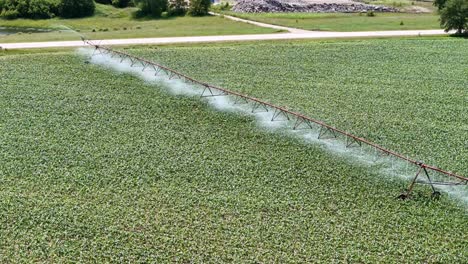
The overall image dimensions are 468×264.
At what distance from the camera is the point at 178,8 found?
65.6 m

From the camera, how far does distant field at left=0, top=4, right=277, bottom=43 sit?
50.6 metres

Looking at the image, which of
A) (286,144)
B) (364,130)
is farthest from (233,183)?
(364,130)

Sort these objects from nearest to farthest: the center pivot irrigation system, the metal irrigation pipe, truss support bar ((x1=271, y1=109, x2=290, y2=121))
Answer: the metal irrigation pipe < the center pivot irrigation system < truss support bar ((x1=271, y1=109, x2=290, y2=121))

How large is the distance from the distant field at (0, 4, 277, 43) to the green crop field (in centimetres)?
1551

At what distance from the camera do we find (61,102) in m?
30.3

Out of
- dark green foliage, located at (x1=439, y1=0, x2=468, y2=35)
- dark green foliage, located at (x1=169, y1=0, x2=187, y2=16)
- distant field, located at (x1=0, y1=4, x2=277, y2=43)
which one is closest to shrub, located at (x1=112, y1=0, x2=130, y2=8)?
distant field, located at (x1=0, y1=4, x2=277, y2=43)

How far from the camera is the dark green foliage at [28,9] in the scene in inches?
2496

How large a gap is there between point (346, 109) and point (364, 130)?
10.8ft

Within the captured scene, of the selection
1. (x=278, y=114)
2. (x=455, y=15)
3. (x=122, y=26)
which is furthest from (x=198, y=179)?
(x=122, y=26)

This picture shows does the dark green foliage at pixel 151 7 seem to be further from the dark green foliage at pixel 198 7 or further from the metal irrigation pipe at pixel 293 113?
the metal irrigation pipe at pixel 293 113

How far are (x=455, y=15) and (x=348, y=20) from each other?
1368 cm

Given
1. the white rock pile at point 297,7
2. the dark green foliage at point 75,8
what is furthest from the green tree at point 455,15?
the dark green foliage at point 75,8

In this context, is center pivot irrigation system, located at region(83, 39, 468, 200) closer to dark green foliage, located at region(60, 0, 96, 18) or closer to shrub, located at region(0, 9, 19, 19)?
dark green foliage, located at region(60, 0, 96, 18)

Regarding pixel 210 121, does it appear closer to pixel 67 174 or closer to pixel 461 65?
pixel 67 174
